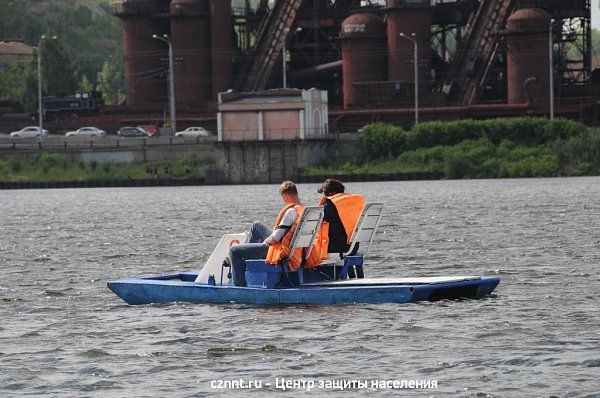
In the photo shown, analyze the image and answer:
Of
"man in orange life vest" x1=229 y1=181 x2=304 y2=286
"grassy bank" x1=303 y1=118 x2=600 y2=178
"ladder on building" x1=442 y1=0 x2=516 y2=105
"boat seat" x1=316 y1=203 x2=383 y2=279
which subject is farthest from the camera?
"ladder on building" x1=442 y1=0 x2=516 y2=105

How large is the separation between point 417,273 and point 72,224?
3324cm

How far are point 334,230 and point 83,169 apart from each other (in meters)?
100

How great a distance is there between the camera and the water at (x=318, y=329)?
2334cm

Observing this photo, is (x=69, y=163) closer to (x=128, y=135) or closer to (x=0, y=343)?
(x=128, y=135)

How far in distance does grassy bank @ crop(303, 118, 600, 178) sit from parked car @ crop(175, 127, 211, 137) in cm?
1193

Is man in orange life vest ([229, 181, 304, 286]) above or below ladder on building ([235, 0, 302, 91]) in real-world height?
below

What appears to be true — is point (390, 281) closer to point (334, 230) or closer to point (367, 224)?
point (334, 230)

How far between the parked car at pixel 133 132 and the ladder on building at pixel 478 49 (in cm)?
2356

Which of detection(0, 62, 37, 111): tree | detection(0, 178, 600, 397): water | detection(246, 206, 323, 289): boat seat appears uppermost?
detection(0, 62, 37, 111): tree

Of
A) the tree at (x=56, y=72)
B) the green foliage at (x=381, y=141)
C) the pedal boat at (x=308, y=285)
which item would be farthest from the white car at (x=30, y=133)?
Result: the pedal boat at (x=308, y=285)

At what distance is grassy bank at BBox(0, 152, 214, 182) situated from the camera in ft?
412

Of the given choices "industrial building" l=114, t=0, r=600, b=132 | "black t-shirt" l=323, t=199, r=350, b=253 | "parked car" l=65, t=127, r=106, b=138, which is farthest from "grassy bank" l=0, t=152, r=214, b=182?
"black t-shirt" l=323, t=199, r=350, b=253

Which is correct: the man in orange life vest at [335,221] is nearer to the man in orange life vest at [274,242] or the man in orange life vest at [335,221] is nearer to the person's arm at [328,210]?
the person's arm at [328,210]

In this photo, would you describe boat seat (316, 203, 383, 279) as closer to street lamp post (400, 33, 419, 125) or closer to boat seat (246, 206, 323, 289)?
boat seat (246, 206, 323, 289)
